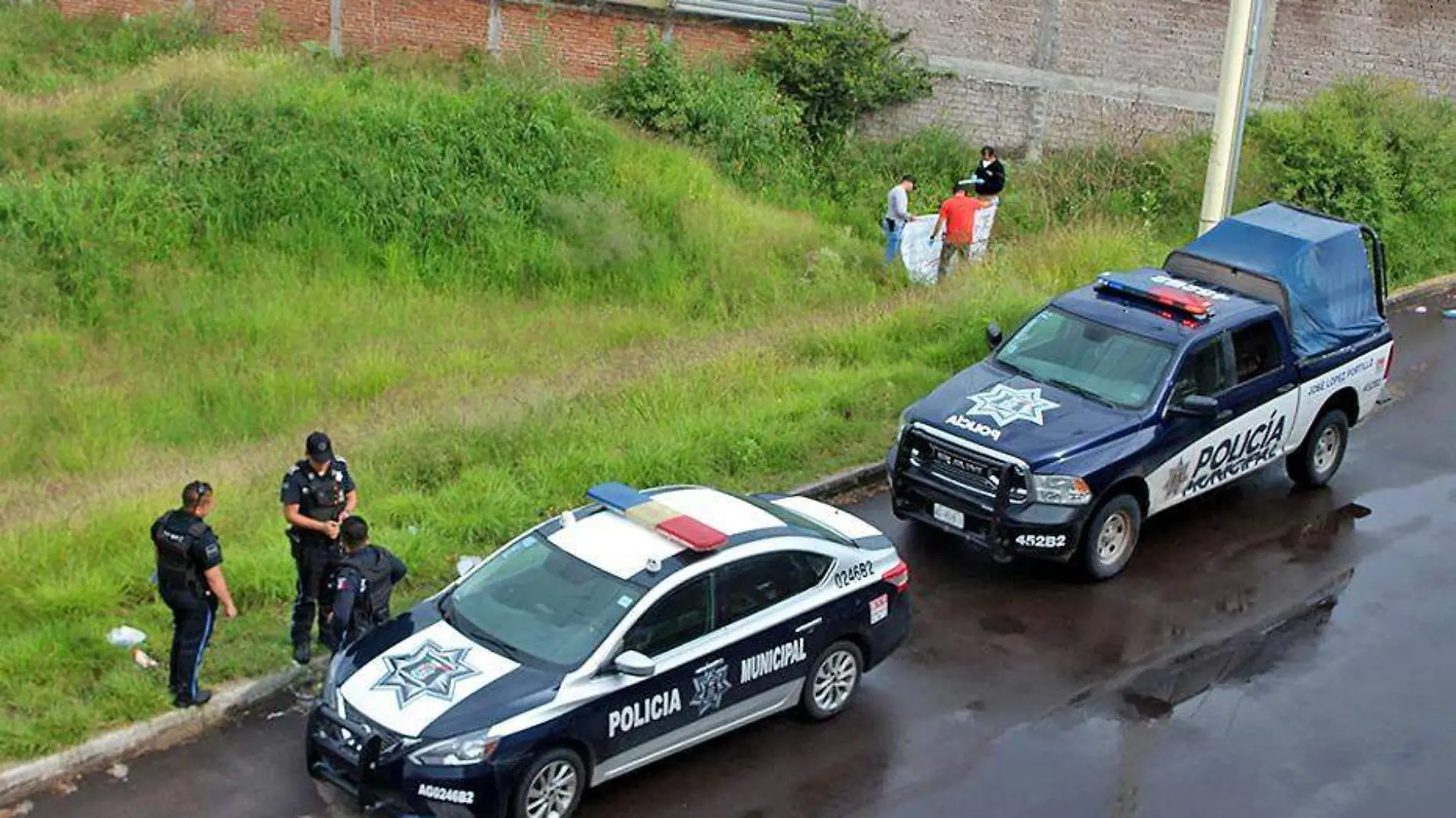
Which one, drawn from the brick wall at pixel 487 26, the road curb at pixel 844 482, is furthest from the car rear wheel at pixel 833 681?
the brick wall at pixel 487 26

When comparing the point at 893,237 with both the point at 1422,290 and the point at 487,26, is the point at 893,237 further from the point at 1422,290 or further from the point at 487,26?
the point at 487,26

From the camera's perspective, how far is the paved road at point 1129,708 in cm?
943

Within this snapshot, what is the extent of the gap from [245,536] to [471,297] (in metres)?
7.15

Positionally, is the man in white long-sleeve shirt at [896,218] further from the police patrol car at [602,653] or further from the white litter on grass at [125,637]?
the white litter on grass at [125,637]

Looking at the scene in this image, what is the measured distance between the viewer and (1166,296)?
13242 mm

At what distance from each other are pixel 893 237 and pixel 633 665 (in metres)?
11.9

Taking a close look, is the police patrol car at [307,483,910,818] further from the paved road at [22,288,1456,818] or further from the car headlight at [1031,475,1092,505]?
the car headlight at [1031,475,1092,505]

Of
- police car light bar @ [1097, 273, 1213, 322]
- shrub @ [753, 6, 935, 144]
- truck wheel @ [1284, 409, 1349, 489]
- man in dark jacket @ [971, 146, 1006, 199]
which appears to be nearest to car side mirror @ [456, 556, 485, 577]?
police car light bar @ [1097, 273, 1213, 322]

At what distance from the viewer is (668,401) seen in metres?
14.9

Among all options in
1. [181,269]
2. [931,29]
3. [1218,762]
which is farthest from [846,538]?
[931,29]

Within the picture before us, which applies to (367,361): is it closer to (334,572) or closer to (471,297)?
(471,297)

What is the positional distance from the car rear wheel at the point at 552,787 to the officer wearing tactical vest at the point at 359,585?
171cm

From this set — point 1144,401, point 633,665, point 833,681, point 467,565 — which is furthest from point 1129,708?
point 467,565

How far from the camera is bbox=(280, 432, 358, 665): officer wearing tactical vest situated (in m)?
10.2
